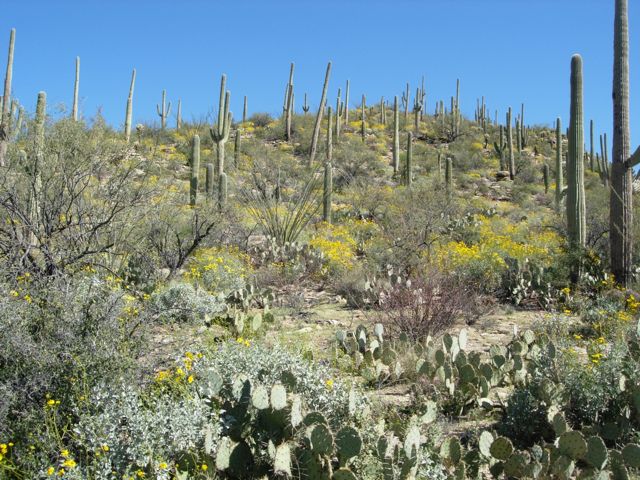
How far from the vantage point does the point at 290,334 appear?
789cm

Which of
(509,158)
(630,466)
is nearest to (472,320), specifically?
(630,466)

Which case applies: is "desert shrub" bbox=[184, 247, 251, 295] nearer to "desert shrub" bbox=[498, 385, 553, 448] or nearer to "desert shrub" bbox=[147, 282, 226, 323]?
"desert shrub" bbox=[147, 282, 226, 323]

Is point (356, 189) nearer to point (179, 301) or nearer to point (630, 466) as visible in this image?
point (179, 301)

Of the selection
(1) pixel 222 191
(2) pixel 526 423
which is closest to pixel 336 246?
(1) pixel 222 191

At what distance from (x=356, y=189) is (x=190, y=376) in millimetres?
18453

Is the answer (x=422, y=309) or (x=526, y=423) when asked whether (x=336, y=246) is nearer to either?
(x=422, y=309)

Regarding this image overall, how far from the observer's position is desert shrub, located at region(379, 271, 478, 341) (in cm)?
739

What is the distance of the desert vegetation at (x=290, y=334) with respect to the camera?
158 inches

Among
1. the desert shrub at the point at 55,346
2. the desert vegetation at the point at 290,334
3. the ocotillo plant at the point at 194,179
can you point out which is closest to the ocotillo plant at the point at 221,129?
the ocotillo plant at the point at 194,179

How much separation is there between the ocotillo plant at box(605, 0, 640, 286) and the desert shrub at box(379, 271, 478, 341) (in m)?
3.14

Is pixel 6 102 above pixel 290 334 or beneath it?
above

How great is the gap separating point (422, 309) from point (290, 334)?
1.72m

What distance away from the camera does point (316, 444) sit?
3.75 meters

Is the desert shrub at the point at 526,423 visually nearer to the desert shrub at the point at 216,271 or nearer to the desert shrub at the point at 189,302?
the desert shrub at the point at 189,302
